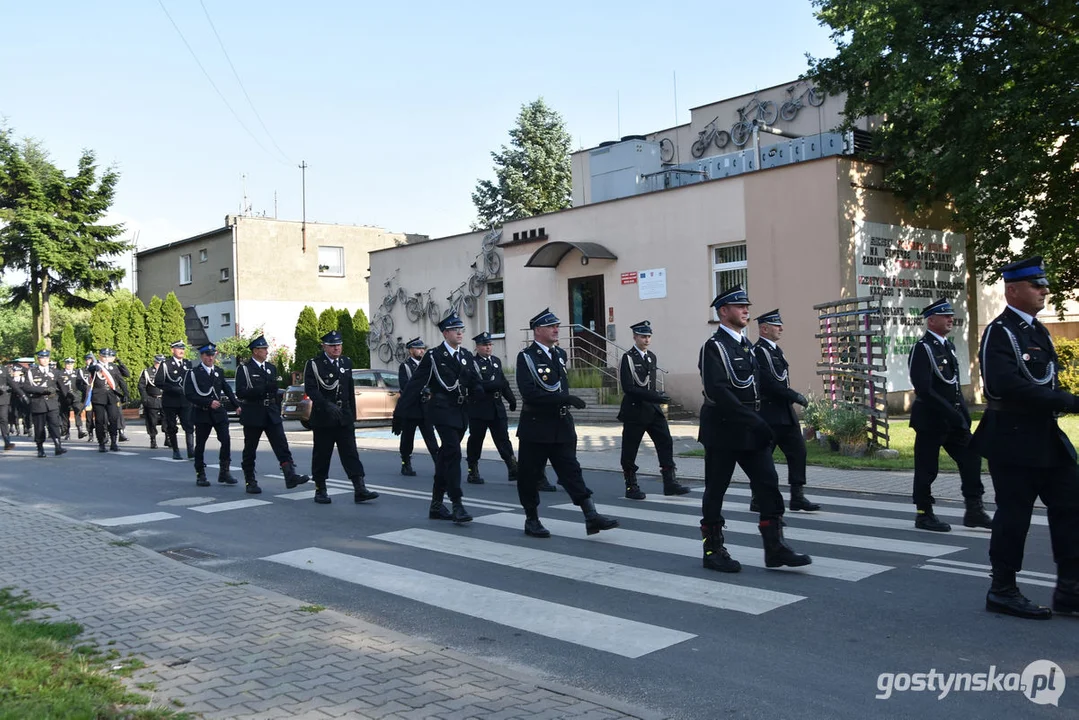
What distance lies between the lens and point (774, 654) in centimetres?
492

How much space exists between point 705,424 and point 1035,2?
14.5 m

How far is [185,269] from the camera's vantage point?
46656 millimetres

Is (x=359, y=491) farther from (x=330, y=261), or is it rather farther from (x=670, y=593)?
(x=330, y=261)

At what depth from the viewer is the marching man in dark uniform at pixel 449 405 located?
366 inches

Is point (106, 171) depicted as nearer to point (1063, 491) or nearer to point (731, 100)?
point (731, 100)

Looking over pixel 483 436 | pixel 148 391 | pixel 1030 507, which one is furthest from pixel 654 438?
pixel 148 391

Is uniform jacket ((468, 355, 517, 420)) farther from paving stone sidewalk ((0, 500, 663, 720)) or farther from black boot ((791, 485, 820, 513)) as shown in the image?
paving stone sidewalk ((0, 500, 663, 720))

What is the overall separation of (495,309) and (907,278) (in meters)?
12.0

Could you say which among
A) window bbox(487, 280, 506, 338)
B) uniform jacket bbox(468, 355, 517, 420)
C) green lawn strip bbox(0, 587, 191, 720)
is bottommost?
green lawn strip bbox(0, 587, 191, 720)

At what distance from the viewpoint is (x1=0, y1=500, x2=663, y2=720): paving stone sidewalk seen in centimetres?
416

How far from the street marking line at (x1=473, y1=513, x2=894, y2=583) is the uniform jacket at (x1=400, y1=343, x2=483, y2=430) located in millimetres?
1047

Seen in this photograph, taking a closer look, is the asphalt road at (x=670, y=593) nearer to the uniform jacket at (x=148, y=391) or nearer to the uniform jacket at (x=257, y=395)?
the uniform jacket at (x=257, y=395)

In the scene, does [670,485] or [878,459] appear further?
[878,459]

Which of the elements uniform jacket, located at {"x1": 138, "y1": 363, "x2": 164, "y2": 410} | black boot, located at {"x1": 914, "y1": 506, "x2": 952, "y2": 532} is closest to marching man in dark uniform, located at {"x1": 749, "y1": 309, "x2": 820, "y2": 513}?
black boot, located at {"x1": 914, "y1": 506, "x2": 952, "y2": 532}
